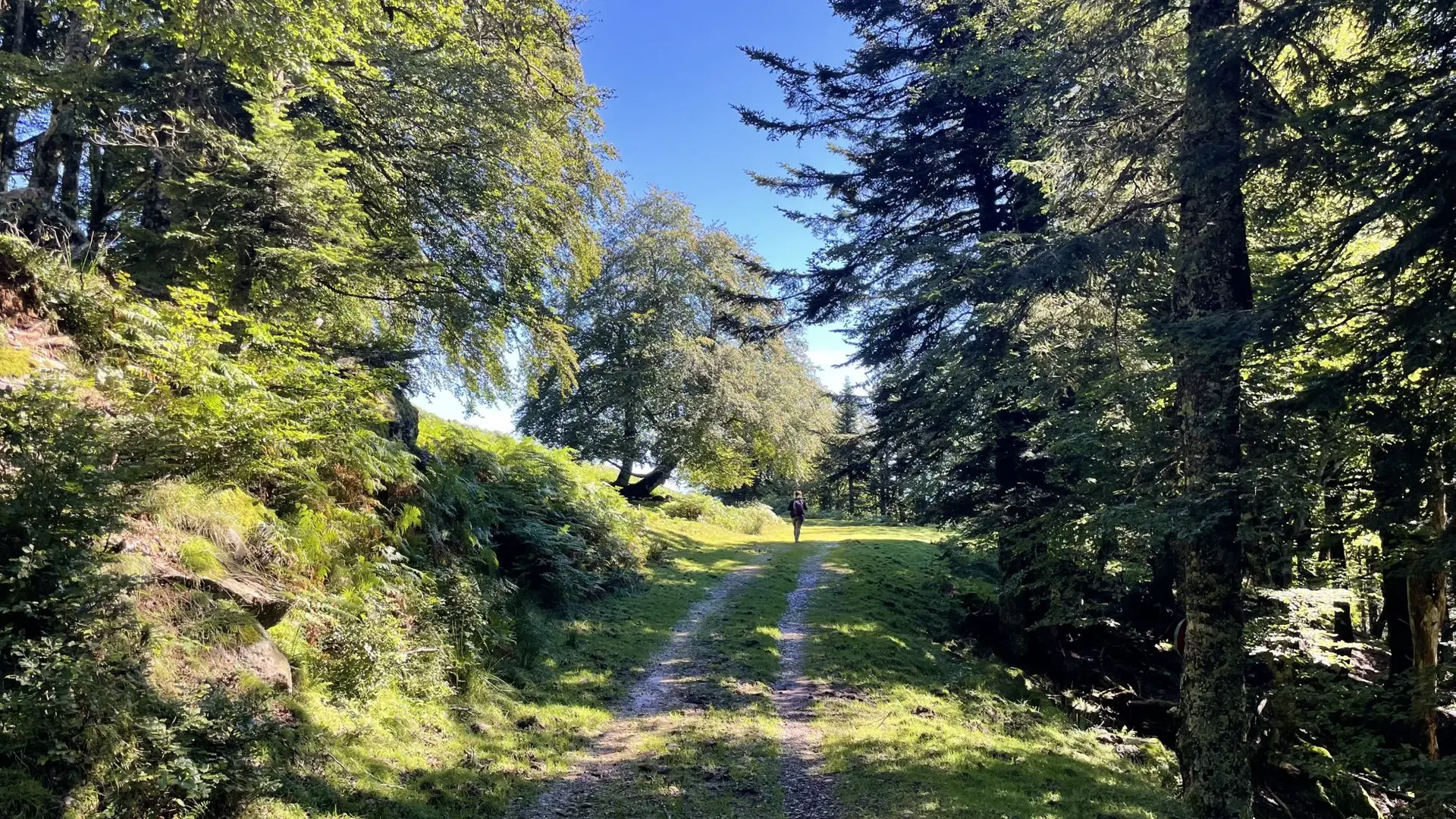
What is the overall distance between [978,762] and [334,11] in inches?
422

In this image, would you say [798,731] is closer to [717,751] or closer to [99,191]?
[717,751]

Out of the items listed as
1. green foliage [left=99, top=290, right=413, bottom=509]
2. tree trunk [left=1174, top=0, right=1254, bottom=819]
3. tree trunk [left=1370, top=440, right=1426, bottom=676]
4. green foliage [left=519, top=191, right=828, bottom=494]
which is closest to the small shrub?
green foliage [left=99, top=290, right=413, bottom=509]

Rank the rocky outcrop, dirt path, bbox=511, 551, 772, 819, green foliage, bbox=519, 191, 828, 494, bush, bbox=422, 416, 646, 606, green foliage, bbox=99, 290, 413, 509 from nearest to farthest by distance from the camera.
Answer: the rocky outcrop, green foliage, bbox=99, 290, 413, 509, dirt path, bbox=511, 551, 772, 819, bush, bbox=422, 416, 646, 606, green foliage, bbox=519, 191, 828, 494

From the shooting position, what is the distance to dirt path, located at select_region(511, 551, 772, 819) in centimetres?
584

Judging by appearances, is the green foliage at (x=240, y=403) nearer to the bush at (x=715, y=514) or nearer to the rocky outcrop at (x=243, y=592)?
the rocky outcrop at (x=243, y=592)

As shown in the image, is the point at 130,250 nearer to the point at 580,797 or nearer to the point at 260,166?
the point at 260,166

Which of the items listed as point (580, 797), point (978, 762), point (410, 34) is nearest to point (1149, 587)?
point (978, 762)

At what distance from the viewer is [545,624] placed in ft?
33.1

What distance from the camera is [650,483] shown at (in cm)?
2745

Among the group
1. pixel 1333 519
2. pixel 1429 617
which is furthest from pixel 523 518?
pixel 1429 617

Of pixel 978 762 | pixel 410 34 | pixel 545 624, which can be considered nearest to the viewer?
pixel 978 762

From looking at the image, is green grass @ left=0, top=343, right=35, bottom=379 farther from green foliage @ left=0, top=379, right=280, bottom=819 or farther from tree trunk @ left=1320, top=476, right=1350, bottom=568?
tree trunk @ left=1320, top=476, right=1350, bottom=568

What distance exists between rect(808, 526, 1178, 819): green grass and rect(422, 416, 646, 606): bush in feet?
14.5

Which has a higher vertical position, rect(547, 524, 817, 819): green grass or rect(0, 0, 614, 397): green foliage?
rect(0, 0, 614, 397): green foliage
